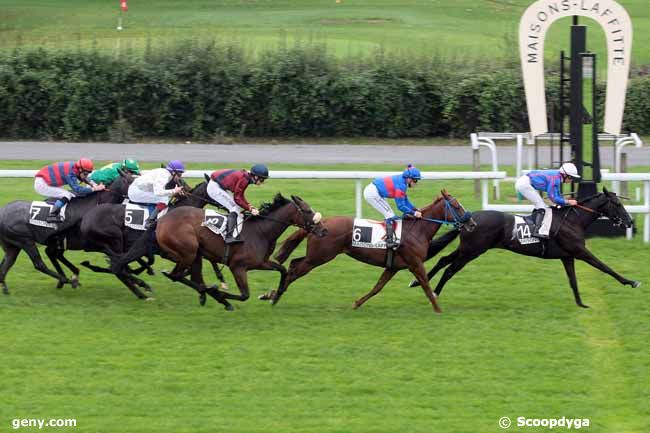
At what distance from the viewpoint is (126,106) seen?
69.3 feet

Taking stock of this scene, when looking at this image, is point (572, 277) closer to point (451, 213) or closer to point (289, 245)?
point (451, 213)

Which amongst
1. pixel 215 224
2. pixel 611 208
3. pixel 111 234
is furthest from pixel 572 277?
pixel 111 234

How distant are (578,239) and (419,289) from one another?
1.65 m

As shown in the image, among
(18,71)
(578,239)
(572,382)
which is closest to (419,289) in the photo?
(578,239)

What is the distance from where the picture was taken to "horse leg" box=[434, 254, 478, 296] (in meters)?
10.6

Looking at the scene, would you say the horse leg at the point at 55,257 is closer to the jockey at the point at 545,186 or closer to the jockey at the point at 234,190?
the jockey at the point at 234,190

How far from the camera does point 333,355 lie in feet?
29.3

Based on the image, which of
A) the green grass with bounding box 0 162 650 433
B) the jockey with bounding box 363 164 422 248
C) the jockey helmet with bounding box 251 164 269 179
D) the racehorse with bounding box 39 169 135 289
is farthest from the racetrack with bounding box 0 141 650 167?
the jockey helmet with bounding box 251 164 269 179

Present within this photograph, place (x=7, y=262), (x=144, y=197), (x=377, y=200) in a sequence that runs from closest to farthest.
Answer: (x=377, y=200) → (x=144, y=197) → (x=7, y=262)

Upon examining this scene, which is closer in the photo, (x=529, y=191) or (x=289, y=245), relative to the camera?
(x=289, y=245)

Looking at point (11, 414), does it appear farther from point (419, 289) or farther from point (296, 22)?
point (296, 22)

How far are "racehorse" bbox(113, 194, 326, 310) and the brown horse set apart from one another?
0.17 metres

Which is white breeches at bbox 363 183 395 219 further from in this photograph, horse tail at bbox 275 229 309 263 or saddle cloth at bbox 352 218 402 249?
horse tail at bbox 275 229 309 263

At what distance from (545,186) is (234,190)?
2945 mm
